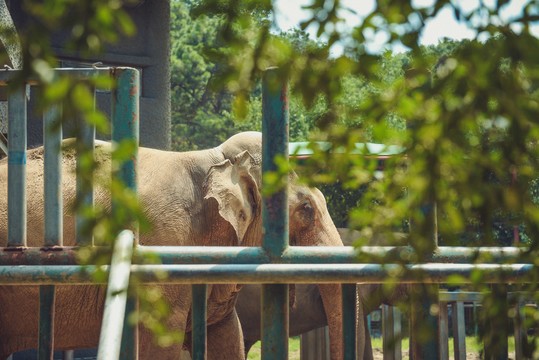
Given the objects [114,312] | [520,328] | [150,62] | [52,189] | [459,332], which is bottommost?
[459,332]

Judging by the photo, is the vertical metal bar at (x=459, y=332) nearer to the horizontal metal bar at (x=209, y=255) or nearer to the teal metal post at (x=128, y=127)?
the horizontal metal bar at (x=209, y=255)

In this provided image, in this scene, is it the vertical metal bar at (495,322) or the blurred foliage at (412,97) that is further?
the vertical metal bar at (495,322)

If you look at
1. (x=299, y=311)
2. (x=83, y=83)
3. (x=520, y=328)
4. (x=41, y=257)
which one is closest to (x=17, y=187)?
(x=41, y=257)

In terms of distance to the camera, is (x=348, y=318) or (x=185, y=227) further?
(x=185, y=227)

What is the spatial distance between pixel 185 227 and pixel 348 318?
3054mm

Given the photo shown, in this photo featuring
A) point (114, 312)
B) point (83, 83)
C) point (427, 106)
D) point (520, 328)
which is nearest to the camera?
point (83, 83)

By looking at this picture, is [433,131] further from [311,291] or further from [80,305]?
[311,291]

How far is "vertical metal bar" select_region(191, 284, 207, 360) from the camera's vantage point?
64.3 inches

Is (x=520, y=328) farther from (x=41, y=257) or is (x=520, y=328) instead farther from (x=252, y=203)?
(x=252, y=203)

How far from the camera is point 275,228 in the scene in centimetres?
159

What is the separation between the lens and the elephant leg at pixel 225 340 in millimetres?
4832

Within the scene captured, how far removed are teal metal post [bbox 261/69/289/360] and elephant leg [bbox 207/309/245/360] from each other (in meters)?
3.34

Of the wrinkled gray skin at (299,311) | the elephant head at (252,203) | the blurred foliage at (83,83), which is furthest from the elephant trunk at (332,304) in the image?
the blurred foliage at (83,83)

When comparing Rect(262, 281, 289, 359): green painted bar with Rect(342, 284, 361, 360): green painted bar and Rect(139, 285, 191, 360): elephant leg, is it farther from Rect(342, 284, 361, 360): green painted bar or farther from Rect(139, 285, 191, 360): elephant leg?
Rect(139, 285, 191, 360): elephant leg
